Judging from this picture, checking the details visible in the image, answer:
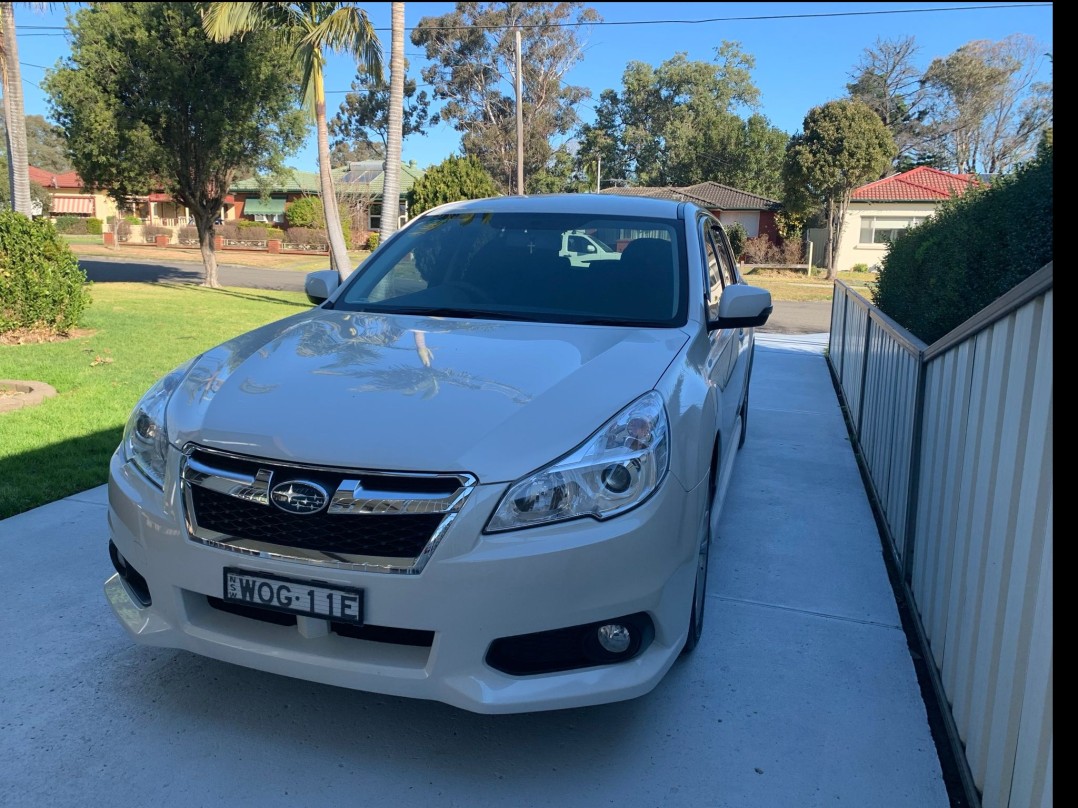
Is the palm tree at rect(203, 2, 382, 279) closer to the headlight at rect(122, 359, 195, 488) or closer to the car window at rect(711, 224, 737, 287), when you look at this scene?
the car window at rect(711, 224, 737, 287)

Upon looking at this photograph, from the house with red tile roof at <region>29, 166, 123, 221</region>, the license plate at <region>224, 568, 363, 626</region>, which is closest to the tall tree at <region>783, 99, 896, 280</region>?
the license plate at <region>224, 568, 363, 626</region>

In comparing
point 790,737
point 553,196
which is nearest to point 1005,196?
point 553,196

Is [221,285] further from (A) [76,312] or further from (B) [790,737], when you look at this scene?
(B) [790,737]

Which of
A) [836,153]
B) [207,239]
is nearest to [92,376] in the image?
[207,239]

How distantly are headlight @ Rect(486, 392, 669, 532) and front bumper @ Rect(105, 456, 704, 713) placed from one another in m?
0.04

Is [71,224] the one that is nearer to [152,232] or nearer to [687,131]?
[152,232]

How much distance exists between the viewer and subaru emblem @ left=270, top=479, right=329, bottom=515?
2.43 metres

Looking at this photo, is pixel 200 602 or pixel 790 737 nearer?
→ pixel 200 602

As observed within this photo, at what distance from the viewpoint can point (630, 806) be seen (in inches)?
99.7

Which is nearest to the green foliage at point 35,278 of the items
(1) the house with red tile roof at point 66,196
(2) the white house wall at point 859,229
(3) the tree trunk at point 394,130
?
(3) the tree trunk at point 394,130

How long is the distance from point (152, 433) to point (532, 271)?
1.87 m

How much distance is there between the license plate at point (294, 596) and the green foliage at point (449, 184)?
2162 cm
